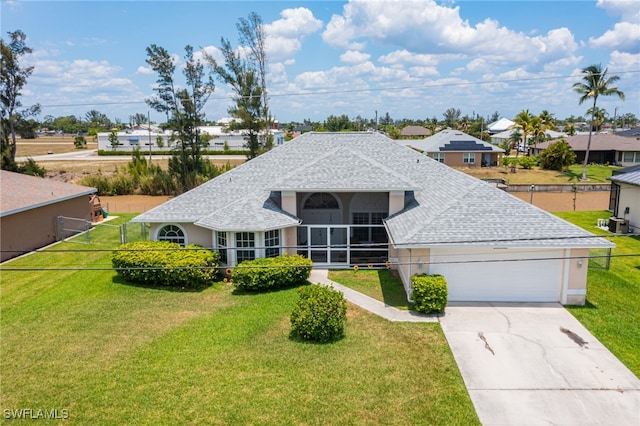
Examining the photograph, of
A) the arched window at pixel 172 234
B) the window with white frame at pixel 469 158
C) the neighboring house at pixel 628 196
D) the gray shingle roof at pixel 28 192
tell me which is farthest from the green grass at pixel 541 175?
the gray shingle roof at pixel 28 192

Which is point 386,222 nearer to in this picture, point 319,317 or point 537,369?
point 319,317

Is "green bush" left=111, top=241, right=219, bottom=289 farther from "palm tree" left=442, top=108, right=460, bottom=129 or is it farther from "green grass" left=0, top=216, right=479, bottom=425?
"palm tree" left=442, top=108, right=460, bottom=129

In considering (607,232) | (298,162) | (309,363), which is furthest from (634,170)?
(309,363)

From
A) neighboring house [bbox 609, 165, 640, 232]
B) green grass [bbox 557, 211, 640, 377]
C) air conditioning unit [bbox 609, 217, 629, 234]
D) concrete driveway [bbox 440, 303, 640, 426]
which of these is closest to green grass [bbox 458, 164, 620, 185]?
neighboring house [bbox 609, 165, 640, 232]

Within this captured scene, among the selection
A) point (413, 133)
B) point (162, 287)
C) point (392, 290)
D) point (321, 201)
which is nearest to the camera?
point (392, 290)

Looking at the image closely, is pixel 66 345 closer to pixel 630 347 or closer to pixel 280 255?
pixel 280 255

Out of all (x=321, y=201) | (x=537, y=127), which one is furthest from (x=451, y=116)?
(x=321, y=201)

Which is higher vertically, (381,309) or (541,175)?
A: (541,175)
